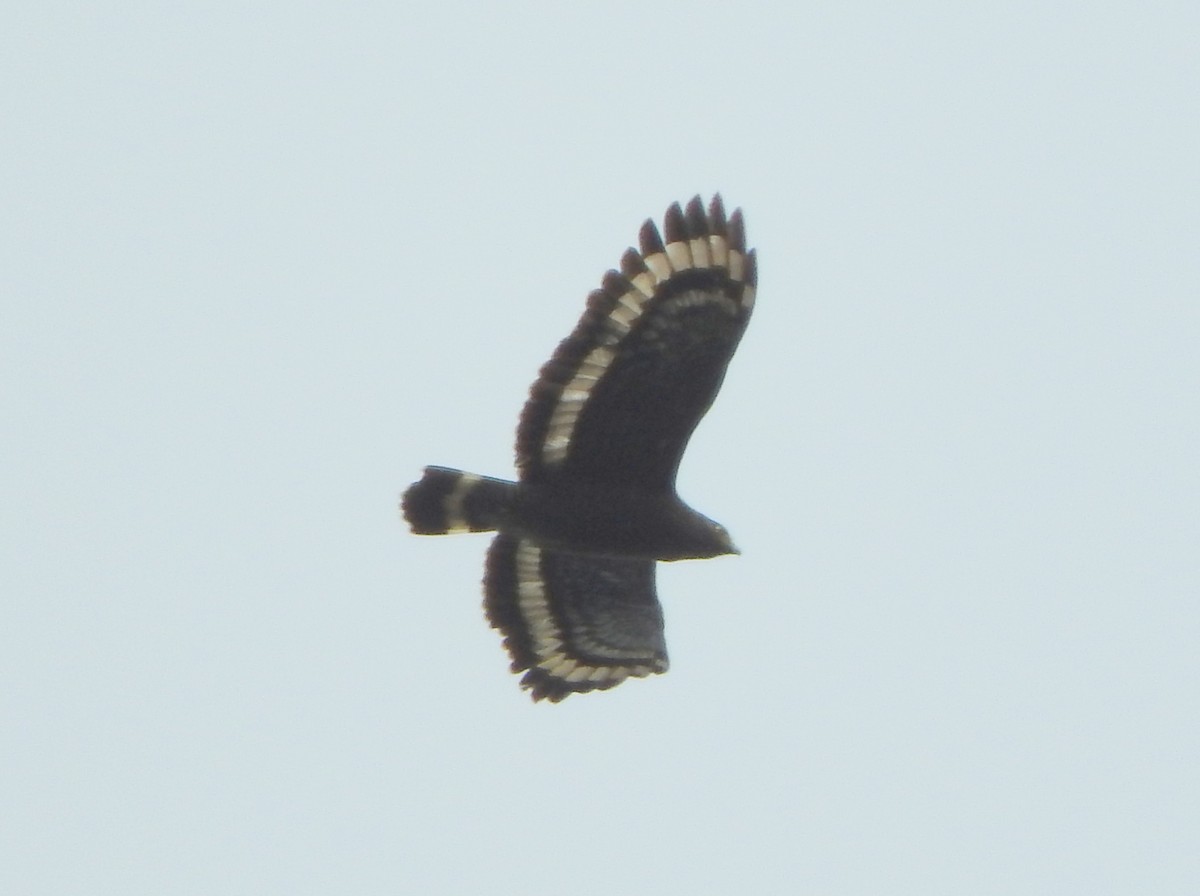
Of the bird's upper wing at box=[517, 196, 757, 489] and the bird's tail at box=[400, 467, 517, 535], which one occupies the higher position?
the bird's upper wing at box=[517, 196, 757, 489]

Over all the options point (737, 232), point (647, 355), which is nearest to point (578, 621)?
point (647, 355)

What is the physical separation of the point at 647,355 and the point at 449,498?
1.41 m

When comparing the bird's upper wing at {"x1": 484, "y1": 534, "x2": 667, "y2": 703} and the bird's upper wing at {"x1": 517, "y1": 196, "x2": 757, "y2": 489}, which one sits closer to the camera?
the bird's upper wing at {"x1": 517, "y1": 196, "x2": 757, "y2": 489}

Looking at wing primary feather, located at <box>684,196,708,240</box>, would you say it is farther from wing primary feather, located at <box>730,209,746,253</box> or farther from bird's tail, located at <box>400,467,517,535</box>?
bird's tail, located at <box>400,467,517,535</box>

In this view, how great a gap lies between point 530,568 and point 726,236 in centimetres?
262

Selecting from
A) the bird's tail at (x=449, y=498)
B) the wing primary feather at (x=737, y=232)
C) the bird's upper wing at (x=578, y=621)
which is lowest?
the bird's upper wing at (x=578, y=621)

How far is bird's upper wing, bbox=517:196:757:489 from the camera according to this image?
1231 cm

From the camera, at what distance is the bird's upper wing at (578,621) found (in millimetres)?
13820

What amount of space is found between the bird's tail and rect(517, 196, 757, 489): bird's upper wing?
0.21 m

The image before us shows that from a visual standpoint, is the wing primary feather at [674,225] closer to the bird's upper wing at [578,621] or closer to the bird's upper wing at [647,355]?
the bird's upper wing at [647,355]

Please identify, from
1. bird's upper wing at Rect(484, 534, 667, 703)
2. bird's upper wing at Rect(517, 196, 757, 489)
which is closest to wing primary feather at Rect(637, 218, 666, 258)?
bird's upper wing at Rect(517, 196, 757, 489)

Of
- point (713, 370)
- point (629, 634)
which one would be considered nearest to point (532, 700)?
point (629, 634)

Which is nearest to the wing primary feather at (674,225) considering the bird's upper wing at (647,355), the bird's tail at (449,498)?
the bird's upper wing at (647,355)

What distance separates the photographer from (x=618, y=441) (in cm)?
1283
